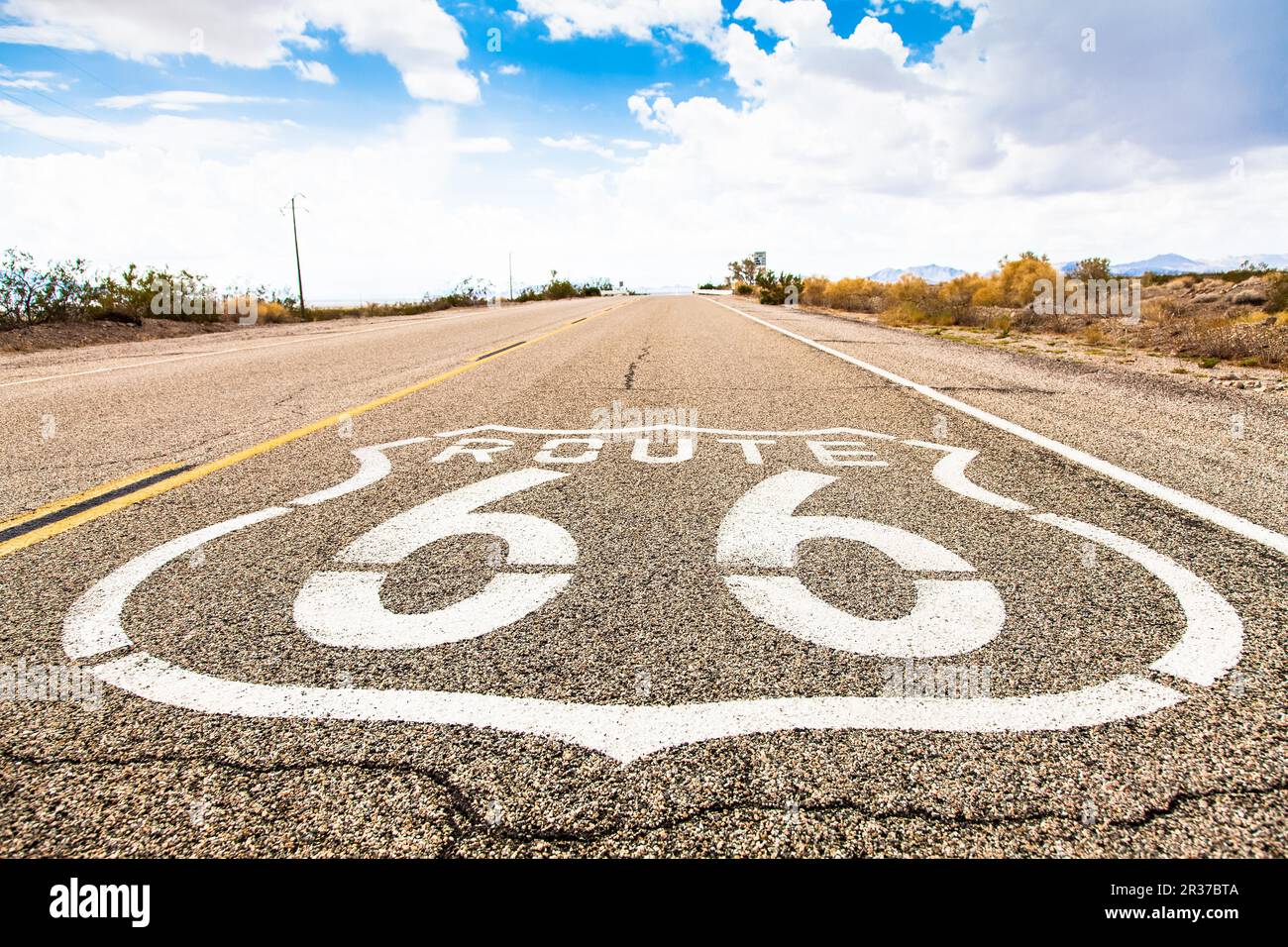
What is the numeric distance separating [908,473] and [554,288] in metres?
84.0

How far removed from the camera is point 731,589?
8.80 feet

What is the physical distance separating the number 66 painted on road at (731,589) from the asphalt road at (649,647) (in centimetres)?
2

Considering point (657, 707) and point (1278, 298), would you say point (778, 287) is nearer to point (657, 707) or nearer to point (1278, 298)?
point (1278, 298)

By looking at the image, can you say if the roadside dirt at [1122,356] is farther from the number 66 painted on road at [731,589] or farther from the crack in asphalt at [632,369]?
the number 66 painted on road at [731,589]

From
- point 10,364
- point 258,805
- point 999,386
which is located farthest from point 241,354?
point 258,805

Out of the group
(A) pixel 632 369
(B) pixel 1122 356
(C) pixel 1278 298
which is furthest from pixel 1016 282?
(A) pixel 632 369

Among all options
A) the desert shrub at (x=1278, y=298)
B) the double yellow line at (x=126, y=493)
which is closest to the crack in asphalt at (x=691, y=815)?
the double yellow line at (x=126, y=493)

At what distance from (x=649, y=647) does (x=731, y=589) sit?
1.71 feet

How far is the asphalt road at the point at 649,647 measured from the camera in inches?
61.6

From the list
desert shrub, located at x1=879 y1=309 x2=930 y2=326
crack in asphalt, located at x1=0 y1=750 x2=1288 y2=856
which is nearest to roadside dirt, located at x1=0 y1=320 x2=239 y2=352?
crack in asphalt, located at x1=0 y1=750 x2=1288 y2=856

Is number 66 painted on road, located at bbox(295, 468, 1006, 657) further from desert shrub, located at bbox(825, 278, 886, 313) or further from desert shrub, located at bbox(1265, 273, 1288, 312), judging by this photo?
desert shrub, located at bbox(825, 278, 886, 313)

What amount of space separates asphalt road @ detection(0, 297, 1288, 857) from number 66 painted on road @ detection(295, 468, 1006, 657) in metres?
0.02

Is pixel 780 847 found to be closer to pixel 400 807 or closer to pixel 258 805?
pixel 400 807

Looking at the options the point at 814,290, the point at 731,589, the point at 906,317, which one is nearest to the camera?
the point at 731,589
